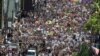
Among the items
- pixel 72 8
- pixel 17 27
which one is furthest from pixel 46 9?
pixel 17 27

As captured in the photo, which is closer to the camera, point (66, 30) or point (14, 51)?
point (14, 51)

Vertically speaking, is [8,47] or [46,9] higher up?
[8,47]

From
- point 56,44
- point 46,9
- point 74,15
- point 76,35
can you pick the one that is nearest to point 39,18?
point 74,15

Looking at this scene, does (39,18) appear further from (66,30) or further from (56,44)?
(56,44)

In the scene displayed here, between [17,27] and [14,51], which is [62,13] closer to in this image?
[17,27]

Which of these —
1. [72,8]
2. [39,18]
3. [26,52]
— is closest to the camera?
[26,52]

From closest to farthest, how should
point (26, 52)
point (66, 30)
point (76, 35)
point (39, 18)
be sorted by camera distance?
point (26, 52) → point (76, 35) → point (66, 30) → point (39, 18)
